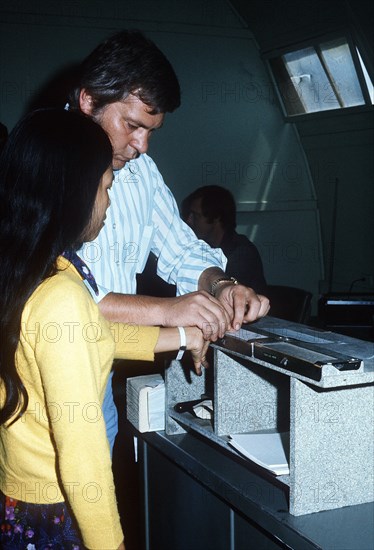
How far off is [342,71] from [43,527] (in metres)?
5.55

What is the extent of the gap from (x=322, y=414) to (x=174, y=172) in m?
5.22

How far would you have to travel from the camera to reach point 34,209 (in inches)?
46.1

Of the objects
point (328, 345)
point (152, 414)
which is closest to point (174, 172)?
point (152, 414)

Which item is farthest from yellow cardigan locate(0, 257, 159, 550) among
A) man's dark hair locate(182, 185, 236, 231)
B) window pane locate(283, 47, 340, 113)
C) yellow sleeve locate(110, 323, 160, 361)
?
window pane locate(283, 47, 340, 113)

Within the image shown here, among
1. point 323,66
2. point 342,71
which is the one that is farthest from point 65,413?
point 323,66

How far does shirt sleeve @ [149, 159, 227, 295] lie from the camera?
178 centimetres

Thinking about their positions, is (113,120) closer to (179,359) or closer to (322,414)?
(179,359)

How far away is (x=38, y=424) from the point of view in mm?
1224

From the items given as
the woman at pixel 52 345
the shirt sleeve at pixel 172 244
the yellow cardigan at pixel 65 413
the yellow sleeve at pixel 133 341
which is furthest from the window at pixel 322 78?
the yellow cardigan at pixel 65 413

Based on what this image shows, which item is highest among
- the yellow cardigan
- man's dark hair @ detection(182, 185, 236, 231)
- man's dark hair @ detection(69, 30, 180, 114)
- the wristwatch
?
man's dark hair @ detection(69, 30, 180, 114)

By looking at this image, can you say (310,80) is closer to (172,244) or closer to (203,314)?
(172,244)

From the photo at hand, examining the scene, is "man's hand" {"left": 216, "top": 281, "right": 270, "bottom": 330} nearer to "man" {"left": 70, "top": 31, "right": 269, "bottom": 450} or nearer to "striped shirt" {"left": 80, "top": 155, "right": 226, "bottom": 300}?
"man" {"left": 70, "top": 31, "right": 269, "bottom": 450}

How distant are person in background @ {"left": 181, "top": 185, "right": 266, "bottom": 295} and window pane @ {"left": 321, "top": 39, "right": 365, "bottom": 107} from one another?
2.70m

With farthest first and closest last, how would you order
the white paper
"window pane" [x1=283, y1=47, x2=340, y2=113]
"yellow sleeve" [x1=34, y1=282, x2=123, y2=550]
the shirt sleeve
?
"window pane" [x1=283, y1=47, x2=340, y2=113] → the shirt sleeve → the white paper → "yellow sleeve" [x1=34, y1=282, x2=123, y2=550]
